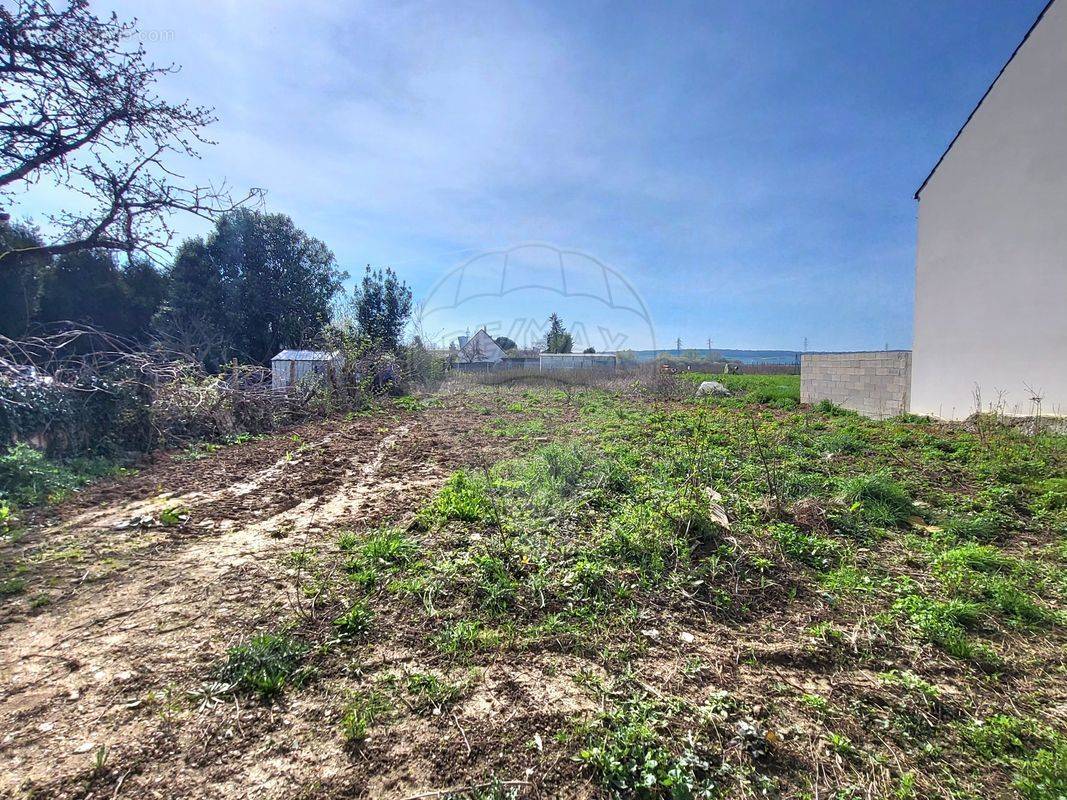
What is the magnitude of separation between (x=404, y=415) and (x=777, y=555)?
7.81m

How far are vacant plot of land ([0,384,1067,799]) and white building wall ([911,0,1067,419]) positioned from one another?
3.45 m

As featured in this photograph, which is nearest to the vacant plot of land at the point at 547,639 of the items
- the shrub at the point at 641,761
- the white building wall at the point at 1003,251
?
the shrub at the point at 641,761

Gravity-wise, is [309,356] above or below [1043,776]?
above

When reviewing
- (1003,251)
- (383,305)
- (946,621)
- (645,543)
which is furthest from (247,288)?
(1003,251)

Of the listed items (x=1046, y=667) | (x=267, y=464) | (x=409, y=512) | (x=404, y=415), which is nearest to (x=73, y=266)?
(x=404, y=415)

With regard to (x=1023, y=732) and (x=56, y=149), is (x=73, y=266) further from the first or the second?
(x=1023, y=732)

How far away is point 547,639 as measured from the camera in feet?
6.18

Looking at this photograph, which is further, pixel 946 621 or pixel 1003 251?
pixel 1003 251

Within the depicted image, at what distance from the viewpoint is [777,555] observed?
2576 mm

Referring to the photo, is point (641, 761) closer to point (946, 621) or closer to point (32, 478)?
point (946, 621)

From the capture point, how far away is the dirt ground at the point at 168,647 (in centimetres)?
125

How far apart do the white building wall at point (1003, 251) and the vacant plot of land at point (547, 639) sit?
345 centimetres

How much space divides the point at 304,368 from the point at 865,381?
42.7ft

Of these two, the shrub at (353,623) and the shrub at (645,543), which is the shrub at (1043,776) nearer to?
the shrub at (645,543)
